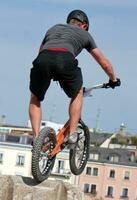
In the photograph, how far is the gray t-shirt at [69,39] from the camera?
27.1ft

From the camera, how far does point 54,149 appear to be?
28.0 feet

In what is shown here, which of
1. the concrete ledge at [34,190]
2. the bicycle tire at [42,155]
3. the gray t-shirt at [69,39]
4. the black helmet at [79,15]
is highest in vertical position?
the black helmet at [79,15]

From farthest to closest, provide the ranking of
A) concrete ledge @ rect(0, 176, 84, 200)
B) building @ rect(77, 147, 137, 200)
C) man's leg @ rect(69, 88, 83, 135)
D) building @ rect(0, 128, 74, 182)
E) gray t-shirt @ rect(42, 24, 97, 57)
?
building @ rect(77, 147, 137, 200)
building @ rect(0, 128, 74, 182)
man's leg @ rect(69, 88, 83, 135)
gray t-shirt @ rect(42, 24, 97, 57)
concrete ledge @ rect(0, 176, 84, 200)

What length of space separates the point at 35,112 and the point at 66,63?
0.66 metres

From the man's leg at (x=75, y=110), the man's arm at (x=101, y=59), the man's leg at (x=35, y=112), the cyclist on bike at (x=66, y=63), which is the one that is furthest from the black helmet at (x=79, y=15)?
the man's leg at (x=35, y=112)

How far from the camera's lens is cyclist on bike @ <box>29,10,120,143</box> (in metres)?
8.10

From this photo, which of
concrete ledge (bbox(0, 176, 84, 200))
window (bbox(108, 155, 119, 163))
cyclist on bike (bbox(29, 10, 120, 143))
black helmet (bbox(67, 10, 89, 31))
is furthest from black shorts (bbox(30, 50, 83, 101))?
window (bbox(108, 155, 119, 163))

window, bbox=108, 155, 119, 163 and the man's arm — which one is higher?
window, bbox=108, 155, 119, 163

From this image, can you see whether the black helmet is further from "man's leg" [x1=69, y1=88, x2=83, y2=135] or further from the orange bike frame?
the orange bike frame

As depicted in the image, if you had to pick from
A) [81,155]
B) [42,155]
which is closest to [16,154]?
[81,155]

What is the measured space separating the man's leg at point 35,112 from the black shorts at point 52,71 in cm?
9

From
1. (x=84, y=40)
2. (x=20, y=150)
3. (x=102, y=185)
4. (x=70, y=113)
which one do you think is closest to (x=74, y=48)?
(x=84, y=40)

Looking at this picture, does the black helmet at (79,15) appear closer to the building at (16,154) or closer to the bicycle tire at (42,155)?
the bicycle tire at (42,155)

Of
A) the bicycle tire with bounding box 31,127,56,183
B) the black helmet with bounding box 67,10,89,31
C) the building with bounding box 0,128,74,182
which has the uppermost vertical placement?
the building with bounding box 0,128,74,182
